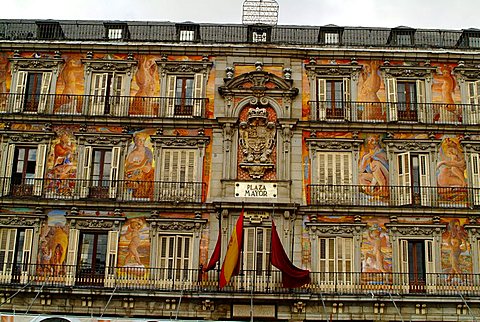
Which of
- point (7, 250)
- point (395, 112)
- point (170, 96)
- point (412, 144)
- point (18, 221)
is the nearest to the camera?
point (7, 250)

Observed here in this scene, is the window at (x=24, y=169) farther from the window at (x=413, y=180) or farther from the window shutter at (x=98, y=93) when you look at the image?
the window at (x=413, y=180)

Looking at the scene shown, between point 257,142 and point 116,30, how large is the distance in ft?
30.4

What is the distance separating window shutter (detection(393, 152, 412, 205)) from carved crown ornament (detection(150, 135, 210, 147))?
860 cm

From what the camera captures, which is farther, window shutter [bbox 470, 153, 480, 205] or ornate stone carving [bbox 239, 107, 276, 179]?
ornate stone carving [bbox 239, 107, 276, 179]

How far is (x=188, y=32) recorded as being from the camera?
33.2m

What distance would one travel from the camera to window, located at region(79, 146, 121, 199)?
30016 mm

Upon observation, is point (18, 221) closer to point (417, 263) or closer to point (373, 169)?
point (373, 169)

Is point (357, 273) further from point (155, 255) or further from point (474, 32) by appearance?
point (474, 32)

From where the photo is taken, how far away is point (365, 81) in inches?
1242

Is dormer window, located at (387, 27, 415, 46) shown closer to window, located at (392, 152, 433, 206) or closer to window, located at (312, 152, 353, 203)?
window, located at (392, 152, 433, 206)

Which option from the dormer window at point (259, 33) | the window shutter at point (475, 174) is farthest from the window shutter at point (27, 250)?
the window shutter at point (475, 174)

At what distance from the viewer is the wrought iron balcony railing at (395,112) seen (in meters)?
30.9

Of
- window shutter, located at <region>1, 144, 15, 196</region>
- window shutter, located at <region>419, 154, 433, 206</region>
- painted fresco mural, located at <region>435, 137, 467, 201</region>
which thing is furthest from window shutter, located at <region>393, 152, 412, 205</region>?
window shutter, located at <region>1, 144, 15, 196</region>

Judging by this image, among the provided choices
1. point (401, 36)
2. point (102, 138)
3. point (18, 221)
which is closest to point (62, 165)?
point (102, 138)
